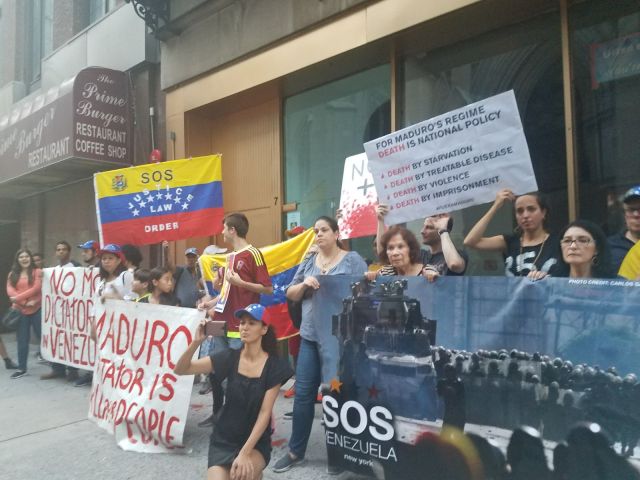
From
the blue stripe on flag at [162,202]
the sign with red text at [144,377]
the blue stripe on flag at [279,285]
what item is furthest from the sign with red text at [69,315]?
the blue stripe on flag at [279,285]

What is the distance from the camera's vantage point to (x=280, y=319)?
18.4ft

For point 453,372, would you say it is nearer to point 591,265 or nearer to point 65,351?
point 591,265

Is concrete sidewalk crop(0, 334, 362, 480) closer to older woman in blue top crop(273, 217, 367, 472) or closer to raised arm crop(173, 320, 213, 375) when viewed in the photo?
older woman in blue top crop(273, 217, 367, 472)

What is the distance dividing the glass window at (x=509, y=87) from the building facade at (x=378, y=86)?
0.04 feet

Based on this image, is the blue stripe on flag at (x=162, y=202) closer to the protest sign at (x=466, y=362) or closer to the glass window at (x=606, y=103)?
the protest sign at (x=466, y=362)

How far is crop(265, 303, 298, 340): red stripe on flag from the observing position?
18.1ft

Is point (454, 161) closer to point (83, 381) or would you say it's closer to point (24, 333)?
point (83, 381)

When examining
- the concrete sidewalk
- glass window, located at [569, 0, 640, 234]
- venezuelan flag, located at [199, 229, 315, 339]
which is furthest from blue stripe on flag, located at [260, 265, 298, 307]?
glass window, located at [569, 0, 640, 234]

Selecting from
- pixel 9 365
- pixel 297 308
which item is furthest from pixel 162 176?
pixel 9 365

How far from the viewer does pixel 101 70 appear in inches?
338

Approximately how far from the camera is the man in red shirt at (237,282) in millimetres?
3986

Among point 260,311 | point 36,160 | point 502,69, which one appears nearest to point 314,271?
point 260,311

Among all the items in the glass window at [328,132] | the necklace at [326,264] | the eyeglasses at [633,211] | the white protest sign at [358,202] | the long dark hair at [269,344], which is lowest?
the long dark hair at [269,344]

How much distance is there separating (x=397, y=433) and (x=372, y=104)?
448cm
